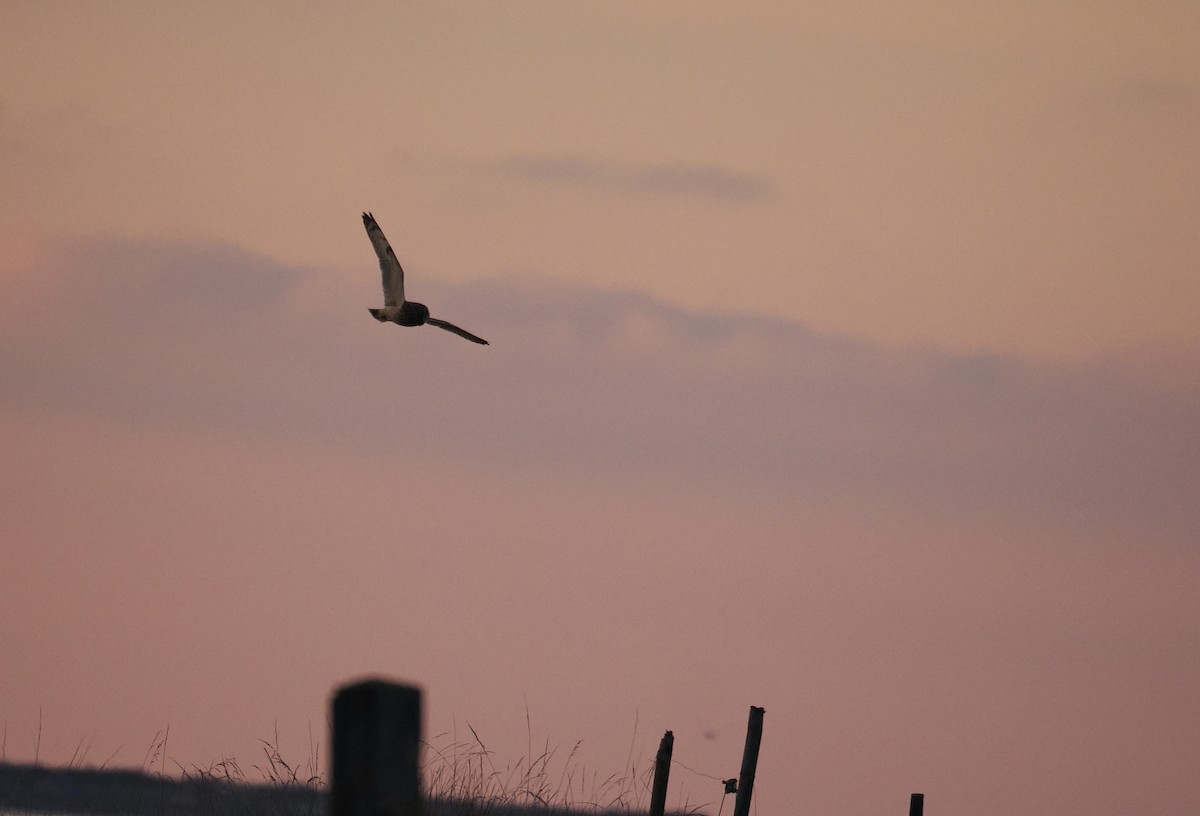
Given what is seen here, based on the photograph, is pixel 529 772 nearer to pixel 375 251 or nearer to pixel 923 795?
pixel 923 795

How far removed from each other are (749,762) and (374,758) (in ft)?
34.5

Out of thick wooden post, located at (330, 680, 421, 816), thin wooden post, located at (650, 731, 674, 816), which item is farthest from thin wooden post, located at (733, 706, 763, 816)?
thick wooden post, located at (330, 680, 421, 816)

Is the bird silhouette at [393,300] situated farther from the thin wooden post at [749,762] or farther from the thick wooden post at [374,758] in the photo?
the thick wooden post at [374,758]

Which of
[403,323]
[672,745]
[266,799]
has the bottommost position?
[266,799]

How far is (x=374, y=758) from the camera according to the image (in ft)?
13.3

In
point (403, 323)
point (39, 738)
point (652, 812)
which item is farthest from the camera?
point (403, 323)

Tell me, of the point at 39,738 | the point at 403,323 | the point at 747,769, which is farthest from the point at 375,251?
the point at 747,769

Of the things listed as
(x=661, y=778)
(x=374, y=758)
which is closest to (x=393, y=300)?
(x=661, y=778)

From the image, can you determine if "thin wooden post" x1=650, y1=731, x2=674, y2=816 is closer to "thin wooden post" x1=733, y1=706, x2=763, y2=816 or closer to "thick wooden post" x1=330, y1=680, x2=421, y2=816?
"thin wooden post" x1=733, y1=706, x2=763, y2=816

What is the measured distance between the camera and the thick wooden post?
405 centimetres

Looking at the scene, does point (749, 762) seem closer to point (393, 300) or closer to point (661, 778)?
point (661, 778)

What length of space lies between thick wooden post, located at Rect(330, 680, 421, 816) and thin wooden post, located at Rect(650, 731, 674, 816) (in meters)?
10.2

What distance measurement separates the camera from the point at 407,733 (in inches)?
160

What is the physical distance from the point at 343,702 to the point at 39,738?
12342 mm
